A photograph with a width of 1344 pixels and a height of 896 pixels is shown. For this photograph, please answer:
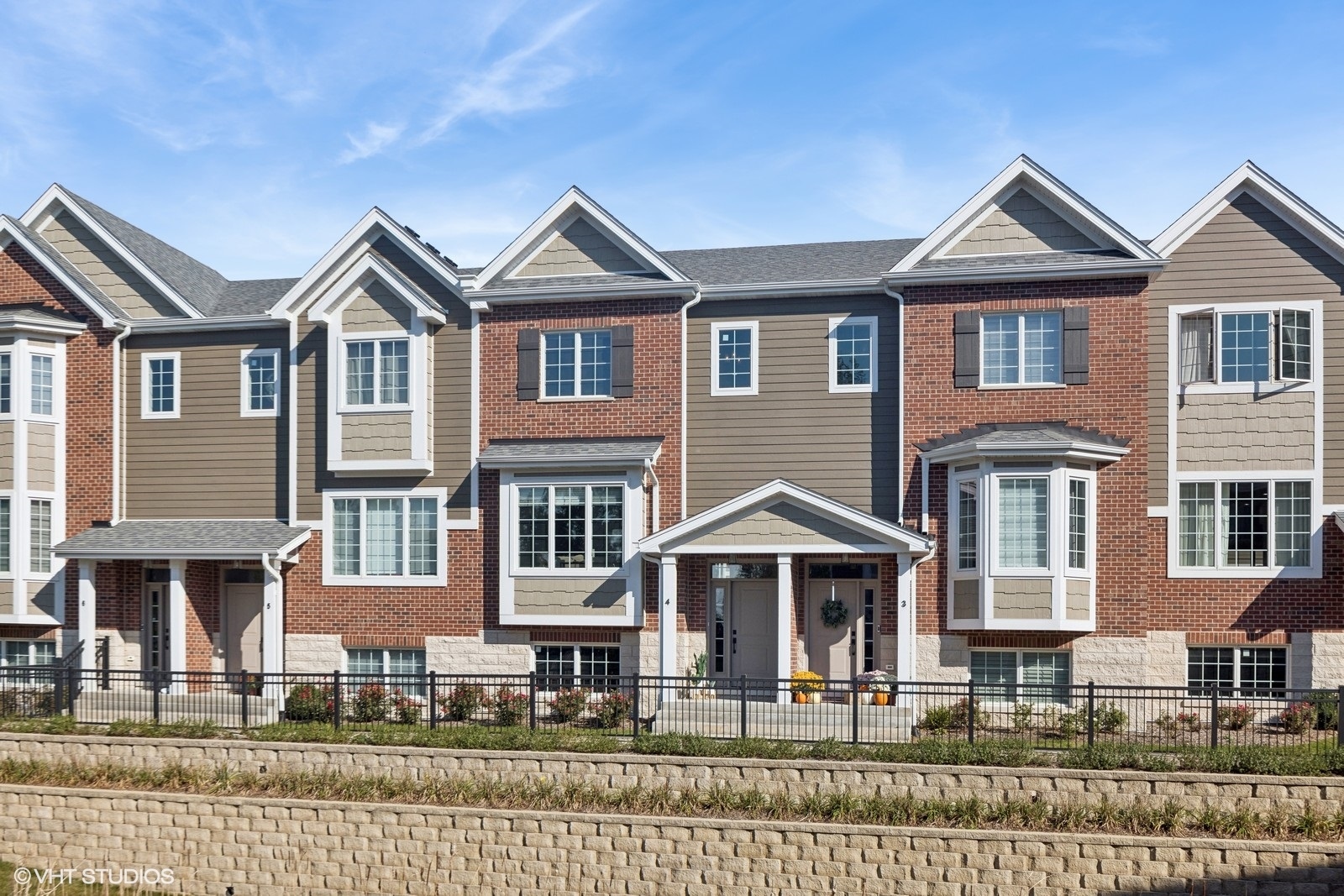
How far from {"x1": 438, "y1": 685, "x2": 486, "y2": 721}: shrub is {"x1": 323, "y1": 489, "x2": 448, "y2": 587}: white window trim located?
3.45m

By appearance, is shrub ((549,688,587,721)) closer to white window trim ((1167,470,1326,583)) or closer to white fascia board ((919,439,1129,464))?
white fascia board ((919,439,1129,464))

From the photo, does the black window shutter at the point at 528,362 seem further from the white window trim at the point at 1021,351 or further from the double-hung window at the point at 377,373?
the white window trim at the point at 1021,351

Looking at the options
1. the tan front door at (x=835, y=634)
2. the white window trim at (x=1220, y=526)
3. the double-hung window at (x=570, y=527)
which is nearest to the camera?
the white window trim at (x=1220, y=526)

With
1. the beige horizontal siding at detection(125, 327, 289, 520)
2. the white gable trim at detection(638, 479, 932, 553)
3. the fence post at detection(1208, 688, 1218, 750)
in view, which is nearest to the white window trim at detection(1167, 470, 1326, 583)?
the white gable trim at detection(638, 479, 932, 553)

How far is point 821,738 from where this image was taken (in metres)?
18.6

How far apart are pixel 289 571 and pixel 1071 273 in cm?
1572

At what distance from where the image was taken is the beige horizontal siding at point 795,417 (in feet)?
75.4

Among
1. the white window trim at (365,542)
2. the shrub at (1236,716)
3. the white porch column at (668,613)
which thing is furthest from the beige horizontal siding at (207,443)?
the shrub at (1236,716)

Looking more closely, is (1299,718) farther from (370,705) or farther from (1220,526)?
(370,705)

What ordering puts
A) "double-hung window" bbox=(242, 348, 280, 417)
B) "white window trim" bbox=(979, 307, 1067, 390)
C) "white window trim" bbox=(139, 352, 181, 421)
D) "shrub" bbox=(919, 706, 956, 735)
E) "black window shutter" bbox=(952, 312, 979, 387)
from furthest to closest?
"white window trim" bbox=(139, 352, 181, 421) < "double-hung window" bbox=(242, 348, 280, 417) < "black window shutter" bbox=(952, 312, 979, 387) < "white window trim" bbox=(979, 307, 1067, 390) < "shrub" bbox=(919, 706, 956, 735)

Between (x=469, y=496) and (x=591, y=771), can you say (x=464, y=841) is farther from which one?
(x=469, y=496)

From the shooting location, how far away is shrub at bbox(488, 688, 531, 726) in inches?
800

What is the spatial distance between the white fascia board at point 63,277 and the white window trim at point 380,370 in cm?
497

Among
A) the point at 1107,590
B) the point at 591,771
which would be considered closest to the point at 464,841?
the point at 591,771
